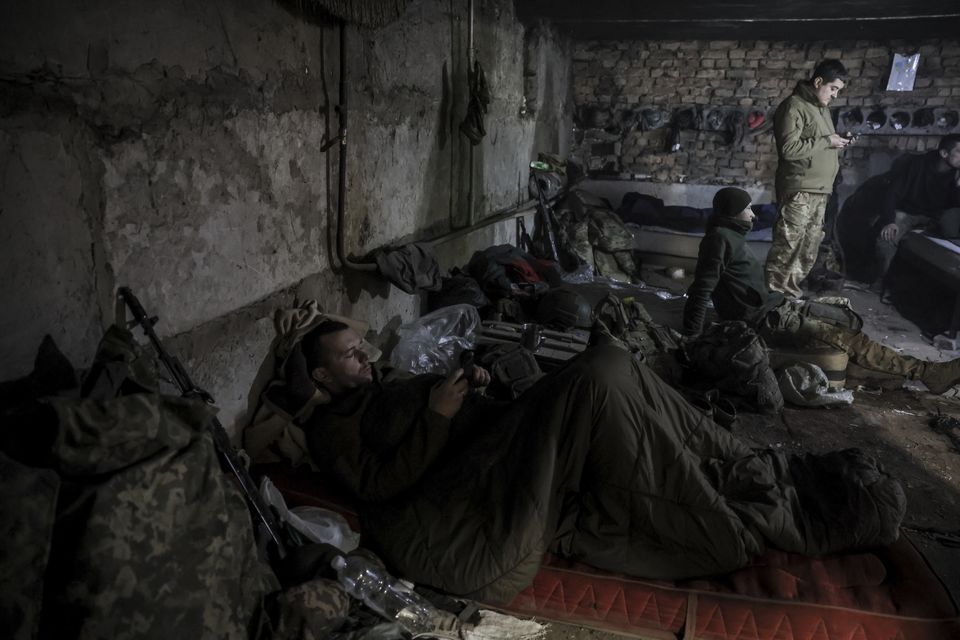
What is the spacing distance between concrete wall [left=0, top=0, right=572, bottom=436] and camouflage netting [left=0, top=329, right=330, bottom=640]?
0.39 metres

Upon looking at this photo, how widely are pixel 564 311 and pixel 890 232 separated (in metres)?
5.02

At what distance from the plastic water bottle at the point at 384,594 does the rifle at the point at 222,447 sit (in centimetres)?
19

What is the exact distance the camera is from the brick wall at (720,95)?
7727 mm

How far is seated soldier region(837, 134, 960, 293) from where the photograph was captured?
6.96 m

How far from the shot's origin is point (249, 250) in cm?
247

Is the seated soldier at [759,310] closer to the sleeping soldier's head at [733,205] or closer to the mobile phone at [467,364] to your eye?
the sleeping soldier's head at [733,205]

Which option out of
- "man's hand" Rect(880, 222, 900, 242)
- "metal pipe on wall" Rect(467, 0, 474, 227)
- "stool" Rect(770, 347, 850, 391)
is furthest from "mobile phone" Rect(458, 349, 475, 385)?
"man's hand" Rect(880, 222, 900, 242)

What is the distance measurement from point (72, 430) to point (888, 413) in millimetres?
4135

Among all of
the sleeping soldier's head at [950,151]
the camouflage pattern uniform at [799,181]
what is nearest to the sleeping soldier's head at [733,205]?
the camouflage pattern uniform at [799,181]

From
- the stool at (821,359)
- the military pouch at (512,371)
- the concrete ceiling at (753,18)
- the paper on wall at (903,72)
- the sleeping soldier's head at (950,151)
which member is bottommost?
the stool at (821,359)

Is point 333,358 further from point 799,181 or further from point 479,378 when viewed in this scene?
point 799,181

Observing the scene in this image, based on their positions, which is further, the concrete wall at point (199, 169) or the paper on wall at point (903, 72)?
the paper on wall at point (903, 72)

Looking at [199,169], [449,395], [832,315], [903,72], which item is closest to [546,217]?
[832,315]

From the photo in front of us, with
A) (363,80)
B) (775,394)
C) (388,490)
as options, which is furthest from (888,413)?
(363,80)
